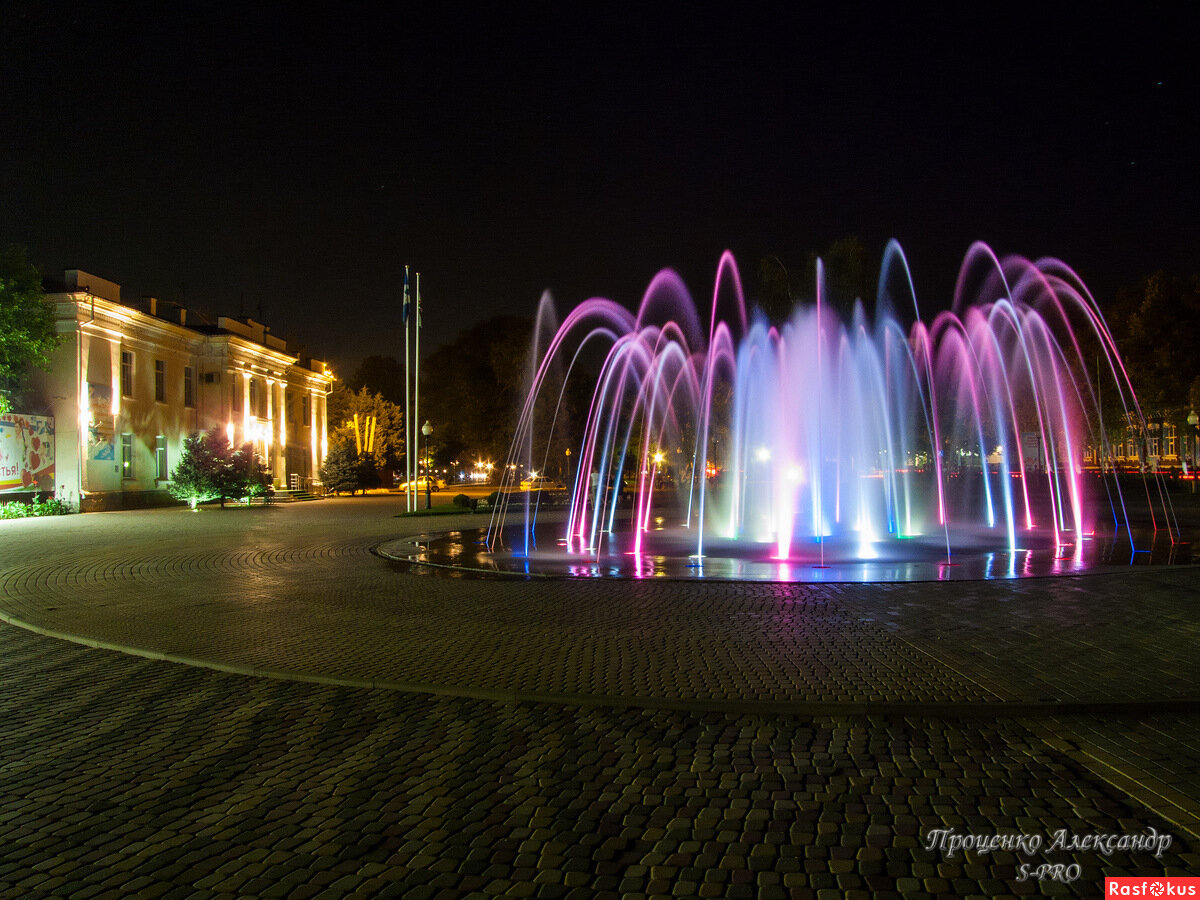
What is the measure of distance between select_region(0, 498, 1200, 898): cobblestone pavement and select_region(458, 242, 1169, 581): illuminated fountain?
190 inches

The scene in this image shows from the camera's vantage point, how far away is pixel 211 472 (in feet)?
129

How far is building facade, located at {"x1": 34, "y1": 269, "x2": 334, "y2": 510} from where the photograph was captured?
3706 cm

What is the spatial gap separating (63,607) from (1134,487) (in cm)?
4895

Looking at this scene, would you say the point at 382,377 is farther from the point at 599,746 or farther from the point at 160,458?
the point at 599,746

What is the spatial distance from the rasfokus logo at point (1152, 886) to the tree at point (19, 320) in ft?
128

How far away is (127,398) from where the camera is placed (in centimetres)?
4156

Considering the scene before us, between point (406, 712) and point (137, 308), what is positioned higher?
point (137, 308)

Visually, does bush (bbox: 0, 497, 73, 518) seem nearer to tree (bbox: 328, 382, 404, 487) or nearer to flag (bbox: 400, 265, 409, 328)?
flag (bbox: 400, 265, 409, 328)

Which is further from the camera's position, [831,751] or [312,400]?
[312,400]

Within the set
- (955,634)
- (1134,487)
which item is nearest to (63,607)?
(955,634)

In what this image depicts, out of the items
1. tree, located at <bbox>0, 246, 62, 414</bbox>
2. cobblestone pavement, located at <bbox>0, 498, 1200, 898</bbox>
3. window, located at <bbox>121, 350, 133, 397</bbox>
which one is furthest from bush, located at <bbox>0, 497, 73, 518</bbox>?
cobblestone pavement, located at <bbox>0, 498, 1200, 898</bbox>

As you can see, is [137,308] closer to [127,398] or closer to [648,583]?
[127,398]

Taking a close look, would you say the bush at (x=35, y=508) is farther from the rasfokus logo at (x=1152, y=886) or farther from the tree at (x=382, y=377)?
the tree at (x=382, y=377)

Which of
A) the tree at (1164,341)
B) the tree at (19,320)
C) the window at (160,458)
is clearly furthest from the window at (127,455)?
the tree at (1164,341)
